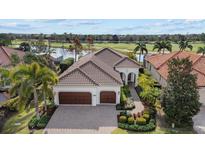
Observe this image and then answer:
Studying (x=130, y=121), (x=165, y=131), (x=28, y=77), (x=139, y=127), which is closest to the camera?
(x=165, y=131)

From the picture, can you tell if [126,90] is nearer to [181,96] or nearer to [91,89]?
[91,89]

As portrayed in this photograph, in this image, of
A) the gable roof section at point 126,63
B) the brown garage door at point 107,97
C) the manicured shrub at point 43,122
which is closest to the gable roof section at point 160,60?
the gable roof section at point 126,63

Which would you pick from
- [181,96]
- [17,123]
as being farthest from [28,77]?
A: [181,96]

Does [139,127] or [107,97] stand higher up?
[107,97]

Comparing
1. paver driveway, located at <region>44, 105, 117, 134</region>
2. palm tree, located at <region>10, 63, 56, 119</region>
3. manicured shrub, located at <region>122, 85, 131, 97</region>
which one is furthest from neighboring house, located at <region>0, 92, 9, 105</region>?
manicured shrub, located at <region>122, 85, 131, 97</region>

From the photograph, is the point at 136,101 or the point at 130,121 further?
the point at 136,101

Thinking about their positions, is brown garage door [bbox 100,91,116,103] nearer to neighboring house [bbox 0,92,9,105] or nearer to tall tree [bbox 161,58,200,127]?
tall tree [bbox 161,58,200,127]

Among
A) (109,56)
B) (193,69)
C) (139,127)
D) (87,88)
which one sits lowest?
(139,127)
